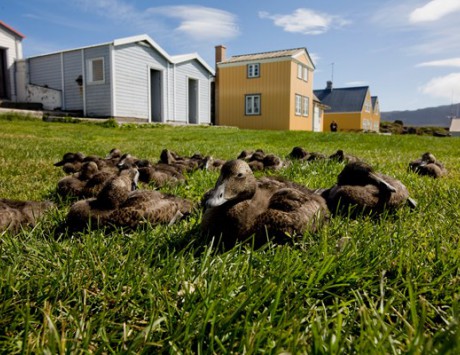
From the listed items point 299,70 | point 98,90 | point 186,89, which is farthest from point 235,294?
point 299,70

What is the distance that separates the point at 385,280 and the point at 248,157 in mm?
4363

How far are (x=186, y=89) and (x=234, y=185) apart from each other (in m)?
25.8

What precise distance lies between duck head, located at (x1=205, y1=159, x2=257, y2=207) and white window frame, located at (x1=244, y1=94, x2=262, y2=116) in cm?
3059

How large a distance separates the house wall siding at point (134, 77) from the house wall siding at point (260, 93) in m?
9.16

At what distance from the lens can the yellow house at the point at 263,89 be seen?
30969 millimetres

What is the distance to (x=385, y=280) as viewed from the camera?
1.73 meters

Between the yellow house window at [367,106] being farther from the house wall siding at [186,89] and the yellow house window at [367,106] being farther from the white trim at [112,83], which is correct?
the white trim at [112,83]

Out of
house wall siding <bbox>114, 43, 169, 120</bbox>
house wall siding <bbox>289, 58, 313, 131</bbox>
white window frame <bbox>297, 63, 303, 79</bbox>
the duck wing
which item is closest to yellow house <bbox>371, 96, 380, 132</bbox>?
house wall siding <bbox>289, 58, 313, 131</bbox>

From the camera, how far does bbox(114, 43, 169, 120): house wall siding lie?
21.7 meters

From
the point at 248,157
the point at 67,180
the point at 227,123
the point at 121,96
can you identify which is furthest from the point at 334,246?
the point at 227,123

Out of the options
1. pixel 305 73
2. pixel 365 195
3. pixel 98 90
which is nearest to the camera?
pixel 365 195

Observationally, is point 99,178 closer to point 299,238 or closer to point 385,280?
point 299,238

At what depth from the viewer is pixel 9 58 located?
23562 millimetres

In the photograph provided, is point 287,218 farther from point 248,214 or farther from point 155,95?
point 155,95
